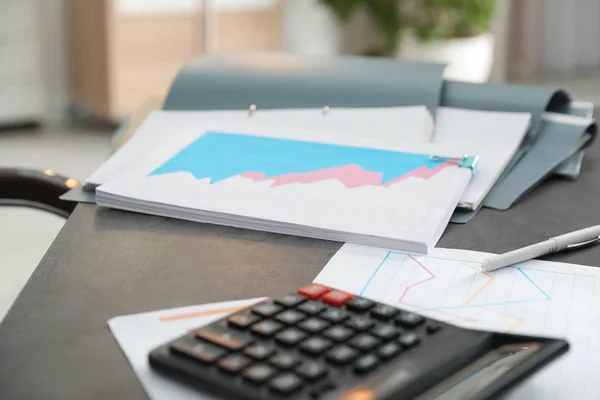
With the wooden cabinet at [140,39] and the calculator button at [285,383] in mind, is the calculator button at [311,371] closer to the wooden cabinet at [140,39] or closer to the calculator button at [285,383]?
the calculator button at [285,383]

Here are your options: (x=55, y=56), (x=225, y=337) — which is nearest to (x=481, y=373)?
(x=225, y=337)

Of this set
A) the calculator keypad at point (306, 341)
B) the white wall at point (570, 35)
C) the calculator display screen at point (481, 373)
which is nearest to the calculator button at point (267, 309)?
the calculator keypad at point (306, 341)

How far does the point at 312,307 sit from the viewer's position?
538 mm

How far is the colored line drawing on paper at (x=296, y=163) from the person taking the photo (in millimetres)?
831

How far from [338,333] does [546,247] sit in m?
0.25

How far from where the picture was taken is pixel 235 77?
108cm

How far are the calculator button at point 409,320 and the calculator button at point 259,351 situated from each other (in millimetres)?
85

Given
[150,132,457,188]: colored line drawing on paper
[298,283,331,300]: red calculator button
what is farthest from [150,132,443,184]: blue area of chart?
[298,283,331,300]: red calculator button

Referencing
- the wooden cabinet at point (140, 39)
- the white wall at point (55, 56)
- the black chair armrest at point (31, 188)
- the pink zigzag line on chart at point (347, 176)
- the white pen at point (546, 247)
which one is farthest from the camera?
the white wall at point (55, 56)

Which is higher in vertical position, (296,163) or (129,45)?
(296,163)

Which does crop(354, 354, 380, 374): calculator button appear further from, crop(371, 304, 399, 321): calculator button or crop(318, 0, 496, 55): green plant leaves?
crop(318, 0, 496, 55): green plant leaves

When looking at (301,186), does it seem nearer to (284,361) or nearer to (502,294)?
(502,294)

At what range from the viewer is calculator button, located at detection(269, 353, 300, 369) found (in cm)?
46

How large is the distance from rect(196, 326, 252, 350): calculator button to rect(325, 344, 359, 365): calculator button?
0.16 ft
